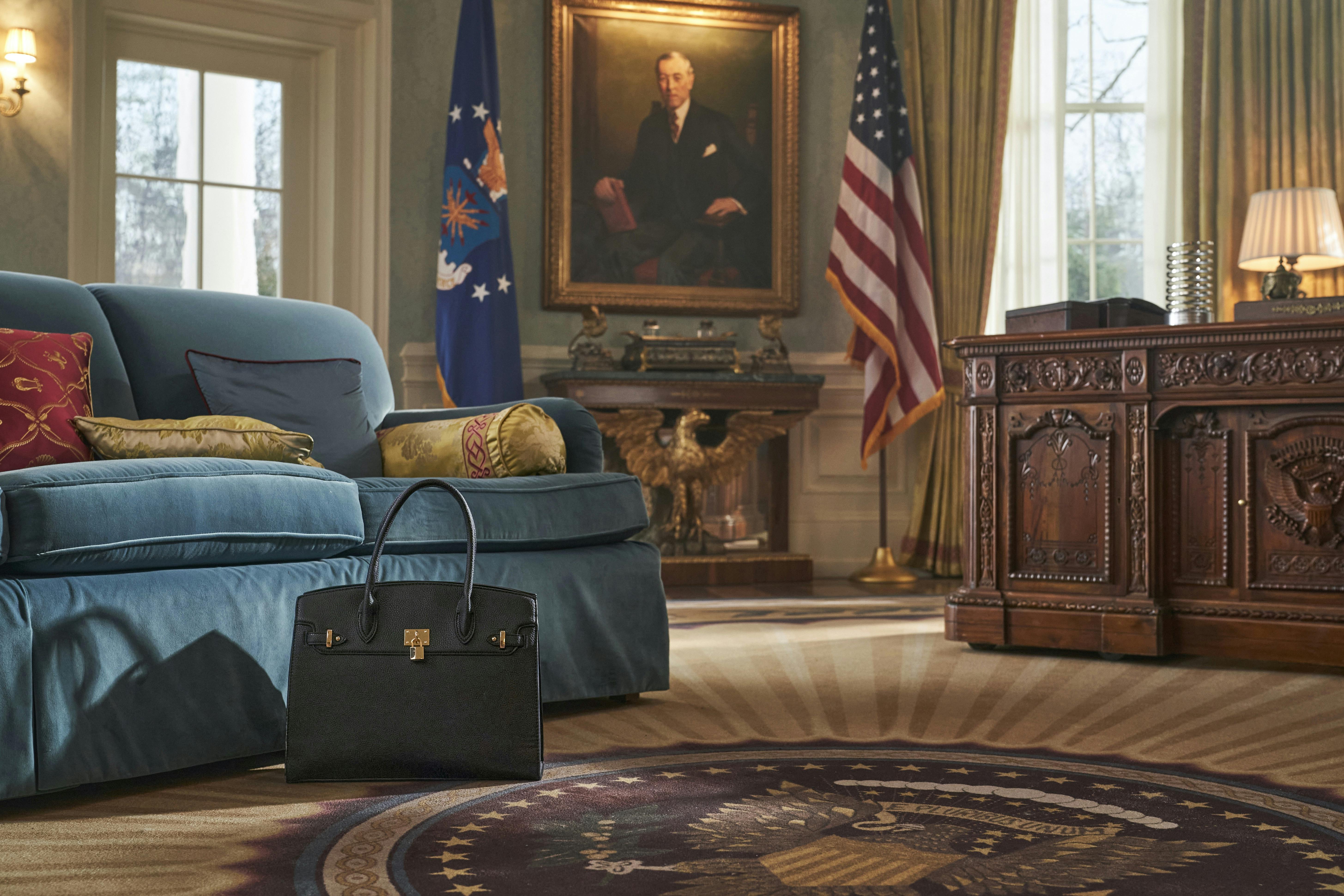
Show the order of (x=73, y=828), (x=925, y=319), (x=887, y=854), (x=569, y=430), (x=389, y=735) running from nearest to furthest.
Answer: (x=887, y=854) → (x=73, y=828) → (x=389, y=735) → (x=569, y=430) → (x=925, y=319)

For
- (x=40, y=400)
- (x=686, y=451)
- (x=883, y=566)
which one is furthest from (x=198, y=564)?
(x=883, y=566)

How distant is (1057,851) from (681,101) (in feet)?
13.5

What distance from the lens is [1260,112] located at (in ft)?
16.3

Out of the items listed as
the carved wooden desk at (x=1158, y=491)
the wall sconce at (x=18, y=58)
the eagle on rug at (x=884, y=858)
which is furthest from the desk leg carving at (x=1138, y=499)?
the wall sconce at (x=18, y=58)

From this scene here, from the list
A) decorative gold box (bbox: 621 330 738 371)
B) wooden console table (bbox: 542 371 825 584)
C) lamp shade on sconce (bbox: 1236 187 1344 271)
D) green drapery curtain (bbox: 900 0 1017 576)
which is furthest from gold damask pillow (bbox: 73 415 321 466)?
lamp shade on sconce (bbox: 1236 187 1344 271)

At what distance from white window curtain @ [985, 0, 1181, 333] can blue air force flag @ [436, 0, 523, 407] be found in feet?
6.70

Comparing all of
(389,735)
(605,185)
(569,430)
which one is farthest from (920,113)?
(389,735)

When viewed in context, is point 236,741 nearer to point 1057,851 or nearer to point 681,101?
point 1057,851

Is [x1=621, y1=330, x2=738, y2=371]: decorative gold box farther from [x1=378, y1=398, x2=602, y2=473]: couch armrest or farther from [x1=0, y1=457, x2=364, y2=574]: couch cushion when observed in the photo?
[x1=0, y1=457, x2=364, y2=574]: couch cushion

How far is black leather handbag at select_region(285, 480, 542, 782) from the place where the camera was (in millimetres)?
1716

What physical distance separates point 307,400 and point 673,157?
2.84 m

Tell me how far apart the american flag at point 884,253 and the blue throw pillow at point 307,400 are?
8.58 ft

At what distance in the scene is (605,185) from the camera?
4.98 meters

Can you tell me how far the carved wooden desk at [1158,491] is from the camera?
277cm
